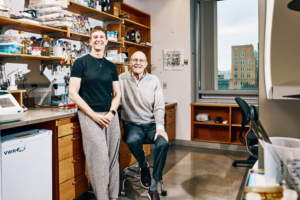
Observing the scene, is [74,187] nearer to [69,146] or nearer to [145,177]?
[69,146]

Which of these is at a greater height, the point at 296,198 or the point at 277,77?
the point at 277,77

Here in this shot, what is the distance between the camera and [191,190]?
263 cm

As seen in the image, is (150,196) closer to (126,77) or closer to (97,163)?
(97,163)

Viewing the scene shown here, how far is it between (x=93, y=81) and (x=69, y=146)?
0.59 m

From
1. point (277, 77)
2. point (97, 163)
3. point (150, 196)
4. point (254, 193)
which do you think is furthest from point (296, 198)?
point (150, 196)

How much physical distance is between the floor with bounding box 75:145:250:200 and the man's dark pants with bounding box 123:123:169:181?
35 cm

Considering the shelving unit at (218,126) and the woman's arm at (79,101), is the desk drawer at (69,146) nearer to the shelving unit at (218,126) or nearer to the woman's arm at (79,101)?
the woman's arm at (79,101)

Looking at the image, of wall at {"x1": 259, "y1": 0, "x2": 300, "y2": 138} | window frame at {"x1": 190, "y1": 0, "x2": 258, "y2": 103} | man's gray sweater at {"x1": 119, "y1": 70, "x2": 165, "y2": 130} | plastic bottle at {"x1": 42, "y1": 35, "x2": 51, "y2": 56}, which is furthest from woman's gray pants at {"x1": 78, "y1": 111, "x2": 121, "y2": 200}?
window frame at {"x1": 190, "y1": 0, "x2": 258, "y2": 103}

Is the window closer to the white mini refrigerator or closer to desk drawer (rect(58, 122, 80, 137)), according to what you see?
desk drawer (rect(58, 122, 80, 137))

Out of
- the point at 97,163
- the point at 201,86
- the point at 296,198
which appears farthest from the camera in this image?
the point at 201,86

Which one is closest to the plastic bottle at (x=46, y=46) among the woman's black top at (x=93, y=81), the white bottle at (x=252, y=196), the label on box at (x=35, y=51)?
the label on box at (x=35, y=51)

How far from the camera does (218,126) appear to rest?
4441mm

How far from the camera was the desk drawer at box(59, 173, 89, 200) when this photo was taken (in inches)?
84.6

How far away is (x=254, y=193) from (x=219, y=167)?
2.88 metres
